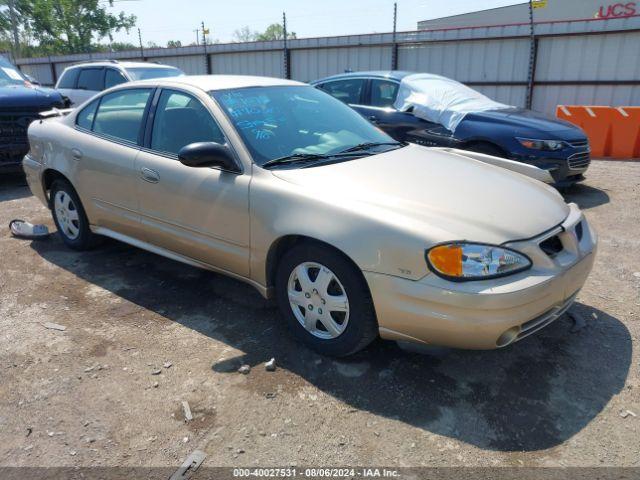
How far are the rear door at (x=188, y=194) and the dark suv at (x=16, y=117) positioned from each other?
451 cm

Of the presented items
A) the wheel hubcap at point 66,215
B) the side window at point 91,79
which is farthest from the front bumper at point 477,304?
the side window at point 91,79

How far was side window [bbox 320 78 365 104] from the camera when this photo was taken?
7629mm

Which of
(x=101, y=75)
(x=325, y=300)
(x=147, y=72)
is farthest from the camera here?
(x=101, y=75)

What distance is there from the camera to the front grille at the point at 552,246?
2.85 metres

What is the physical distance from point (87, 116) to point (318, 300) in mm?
2949

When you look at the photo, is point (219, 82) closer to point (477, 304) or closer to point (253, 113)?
point (253, 113)

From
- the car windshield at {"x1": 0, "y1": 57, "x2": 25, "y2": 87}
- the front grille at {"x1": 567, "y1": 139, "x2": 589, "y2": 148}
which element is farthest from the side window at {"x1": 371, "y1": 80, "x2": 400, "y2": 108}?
the car windshield at {"x1": 0, "y1": 57, "x2": 25, "y2": 87}

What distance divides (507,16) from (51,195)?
34.6 metres

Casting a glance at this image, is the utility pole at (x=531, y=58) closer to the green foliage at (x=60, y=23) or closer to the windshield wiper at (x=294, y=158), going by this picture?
the windshield wiper at (x=294, y=158)

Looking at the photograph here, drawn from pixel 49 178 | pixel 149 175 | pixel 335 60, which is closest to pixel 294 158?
pixel 149 175

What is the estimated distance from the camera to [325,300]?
9.91ft

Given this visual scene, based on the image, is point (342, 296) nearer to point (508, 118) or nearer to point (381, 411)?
point (381, 411)

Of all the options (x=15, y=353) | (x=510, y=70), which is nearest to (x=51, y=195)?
(x=15, y=353)

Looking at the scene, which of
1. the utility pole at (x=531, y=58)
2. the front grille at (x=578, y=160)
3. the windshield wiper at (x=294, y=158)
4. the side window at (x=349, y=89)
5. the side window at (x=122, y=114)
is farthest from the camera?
the utility pole at (x=531, y=58)
